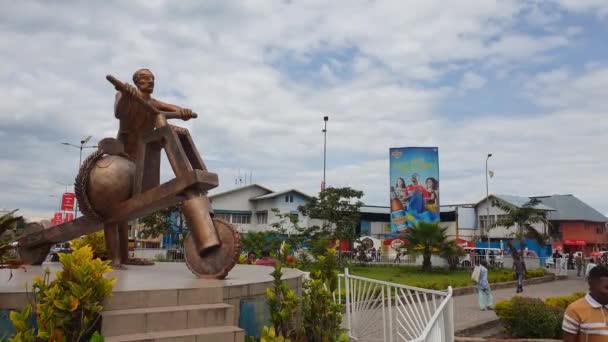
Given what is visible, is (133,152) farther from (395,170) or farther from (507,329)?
(395,170)

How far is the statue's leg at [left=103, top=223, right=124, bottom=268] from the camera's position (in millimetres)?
7336

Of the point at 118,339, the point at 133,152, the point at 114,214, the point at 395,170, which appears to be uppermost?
the point at 395,170

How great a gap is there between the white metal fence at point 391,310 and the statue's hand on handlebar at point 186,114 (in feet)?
10.2

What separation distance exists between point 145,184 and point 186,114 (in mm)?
1145

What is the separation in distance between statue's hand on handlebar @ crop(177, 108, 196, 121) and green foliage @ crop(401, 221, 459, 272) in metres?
20.7

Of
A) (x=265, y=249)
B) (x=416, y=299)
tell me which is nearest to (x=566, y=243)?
(x=265, y=249)

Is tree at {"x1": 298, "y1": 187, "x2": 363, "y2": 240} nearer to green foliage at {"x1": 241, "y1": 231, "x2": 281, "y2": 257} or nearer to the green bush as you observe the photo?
green foliage at {"x1": 241, "y1": 231, "x2": 281, "y2": 257}

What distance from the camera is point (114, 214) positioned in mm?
7117

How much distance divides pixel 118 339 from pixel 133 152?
403cm

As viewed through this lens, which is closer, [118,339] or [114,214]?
[118,339]

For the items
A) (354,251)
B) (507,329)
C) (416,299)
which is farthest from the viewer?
(354,251)

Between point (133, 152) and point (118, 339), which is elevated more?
point (133, 152)

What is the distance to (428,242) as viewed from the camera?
1038 inches

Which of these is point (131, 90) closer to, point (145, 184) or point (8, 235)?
point (145, 184)
